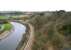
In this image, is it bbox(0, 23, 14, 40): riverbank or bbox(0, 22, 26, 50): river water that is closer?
bbox(0, 22, 26, 50): river water

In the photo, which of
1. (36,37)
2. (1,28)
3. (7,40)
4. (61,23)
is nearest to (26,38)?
(36,37)

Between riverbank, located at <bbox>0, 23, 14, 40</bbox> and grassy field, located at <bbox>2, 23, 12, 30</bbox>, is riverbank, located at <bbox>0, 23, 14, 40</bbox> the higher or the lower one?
the lower one

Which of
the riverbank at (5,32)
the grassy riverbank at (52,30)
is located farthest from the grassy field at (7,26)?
the grassy riverbank at (52,30)

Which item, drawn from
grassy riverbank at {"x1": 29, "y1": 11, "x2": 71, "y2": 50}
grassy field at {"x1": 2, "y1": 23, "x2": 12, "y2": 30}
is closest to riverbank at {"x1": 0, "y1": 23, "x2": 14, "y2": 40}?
grassy field at {"x1": 2, "y1": 23, "x2": 12, "y2": 30}

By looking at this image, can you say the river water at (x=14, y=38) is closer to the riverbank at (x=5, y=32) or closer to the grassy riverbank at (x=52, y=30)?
the riverbank at (x=5, y=32)

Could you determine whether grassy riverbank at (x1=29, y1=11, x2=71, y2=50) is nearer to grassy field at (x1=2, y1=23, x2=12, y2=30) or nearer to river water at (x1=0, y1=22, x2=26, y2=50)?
river water at (x1=0, y1=22, x2=26, y2=50)

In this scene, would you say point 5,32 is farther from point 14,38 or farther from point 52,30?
point 52,30
